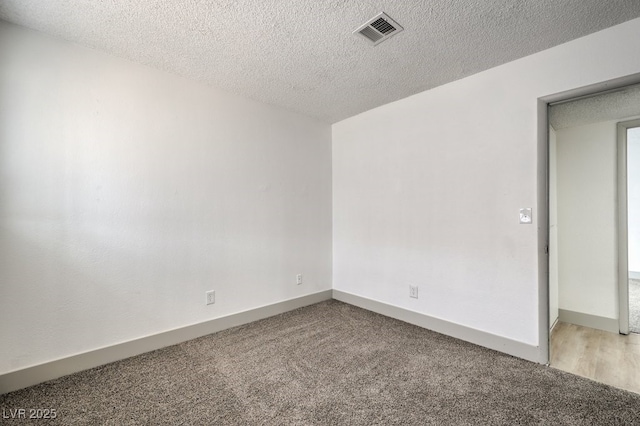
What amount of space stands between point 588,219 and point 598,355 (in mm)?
1384

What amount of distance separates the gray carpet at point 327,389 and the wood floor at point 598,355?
0.18 metres

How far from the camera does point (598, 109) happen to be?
246cm

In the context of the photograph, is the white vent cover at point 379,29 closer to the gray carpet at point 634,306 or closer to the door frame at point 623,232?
the door frame at point 623,232

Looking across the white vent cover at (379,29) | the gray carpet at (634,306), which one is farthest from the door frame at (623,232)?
the white vent cover at (379,29)

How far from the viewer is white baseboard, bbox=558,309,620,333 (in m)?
2.71

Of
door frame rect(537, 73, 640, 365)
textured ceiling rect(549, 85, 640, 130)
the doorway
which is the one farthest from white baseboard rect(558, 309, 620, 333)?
textured ceiling rect(549, 85, 640, 130)

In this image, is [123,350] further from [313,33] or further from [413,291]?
[313,33]

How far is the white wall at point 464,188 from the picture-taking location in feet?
7.32

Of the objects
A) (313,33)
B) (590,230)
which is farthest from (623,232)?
(313,33)

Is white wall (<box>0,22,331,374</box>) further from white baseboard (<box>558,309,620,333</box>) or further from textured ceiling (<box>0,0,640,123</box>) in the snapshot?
white baseboard (<box>558,309,620,333</box>)

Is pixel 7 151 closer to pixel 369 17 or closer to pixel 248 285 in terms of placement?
pixel 248 285

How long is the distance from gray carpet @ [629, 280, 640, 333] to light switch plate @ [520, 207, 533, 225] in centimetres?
156

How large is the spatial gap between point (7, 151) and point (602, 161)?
510 cm

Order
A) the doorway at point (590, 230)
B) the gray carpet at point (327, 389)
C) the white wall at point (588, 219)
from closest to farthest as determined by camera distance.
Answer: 1. the gray carpet at point (327, 389)
2. the doorway at point (590, 230)
3. the white wall at point (588, 219)
